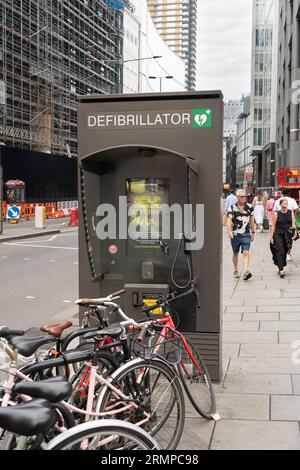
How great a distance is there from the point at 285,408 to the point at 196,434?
2.92ft

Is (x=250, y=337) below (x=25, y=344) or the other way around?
below

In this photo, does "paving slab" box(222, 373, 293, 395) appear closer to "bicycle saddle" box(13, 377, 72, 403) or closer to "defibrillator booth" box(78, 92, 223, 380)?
"defibrillator booth" box(78, 92, 223, 380)

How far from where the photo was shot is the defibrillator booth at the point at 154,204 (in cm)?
480

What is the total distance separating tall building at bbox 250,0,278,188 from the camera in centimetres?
6175

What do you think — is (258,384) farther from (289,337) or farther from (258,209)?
(258,209)

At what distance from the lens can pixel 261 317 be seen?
25.4ft

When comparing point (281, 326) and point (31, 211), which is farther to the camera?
point (31, 211)

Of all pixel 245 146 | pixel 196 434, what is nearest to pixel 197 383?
pixel 196 434

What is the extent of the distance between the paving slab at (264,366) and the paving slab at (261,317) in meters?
1.87

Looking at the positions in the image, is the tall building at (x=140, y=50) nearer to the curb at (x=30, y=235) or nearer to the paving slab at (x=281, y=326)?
the curb at (x=30, y=235)

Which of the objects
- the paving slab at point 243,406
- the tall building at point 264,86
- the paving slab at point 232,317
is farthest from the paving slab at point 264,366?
the tall building at point 264,86
